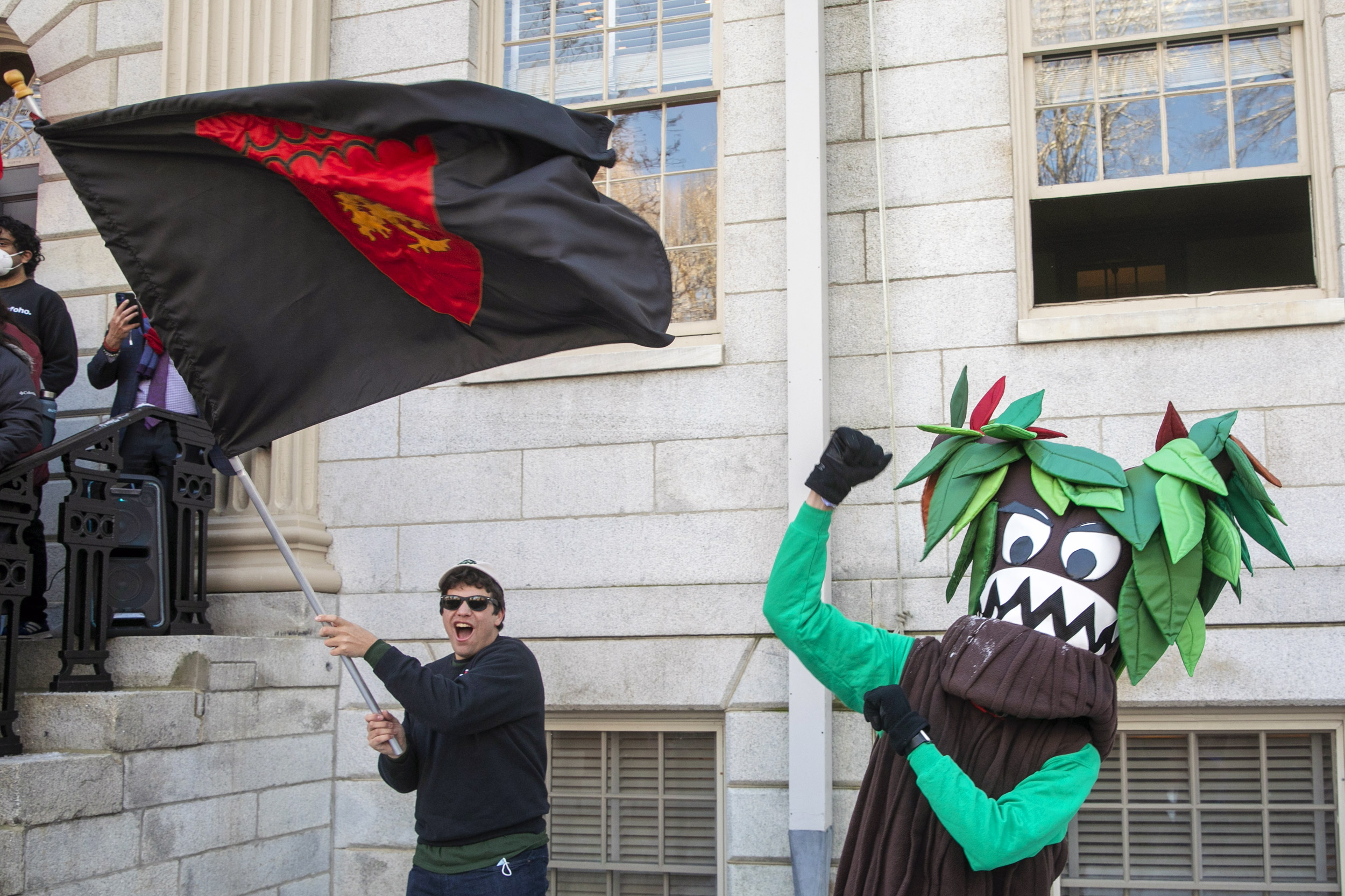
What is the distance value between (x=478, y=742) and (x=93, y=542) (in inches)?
77.0

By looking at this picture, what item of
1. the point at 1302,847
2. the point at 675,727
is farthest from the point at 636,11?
the point at 1302,847

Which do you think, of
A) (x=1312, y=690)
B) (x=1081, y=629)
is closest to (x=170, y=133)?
(x=1081, y=629)

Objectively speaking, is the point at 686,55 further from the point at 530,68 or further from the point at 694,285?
the point at 694,285

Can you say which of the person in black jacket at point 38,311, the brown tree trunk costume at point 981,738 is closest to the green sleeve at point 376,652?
the brown tree trunk costume at point 981,738

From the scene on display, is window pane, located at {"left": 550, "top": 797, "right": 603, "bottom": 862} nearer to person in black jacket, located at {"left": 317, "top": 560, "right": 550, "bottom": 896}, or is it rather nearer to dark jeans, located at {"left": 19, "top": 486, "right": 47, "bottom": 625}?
person in black jacket, located at {"left": 317, "top": 560, "right": 550, "bottom": 896}

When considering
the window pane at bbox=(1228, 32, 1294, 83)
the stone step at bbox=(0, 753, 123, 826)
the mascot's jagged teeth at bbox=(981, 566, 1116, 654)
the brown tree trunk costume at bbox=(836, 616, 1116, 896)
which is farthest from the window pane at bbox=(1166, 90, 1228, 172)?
the stone step at bbox=(0, 753, 123, 826)

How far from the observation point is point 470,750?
13.4 ft

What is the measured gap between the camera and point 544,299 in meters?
3.70

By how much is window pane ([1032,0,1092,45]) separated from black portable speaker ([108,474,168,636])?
4.53 meters

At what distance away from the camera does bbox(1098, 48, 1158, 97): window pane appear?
5.51 m

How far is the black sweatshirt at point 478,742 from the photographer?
3910 mm

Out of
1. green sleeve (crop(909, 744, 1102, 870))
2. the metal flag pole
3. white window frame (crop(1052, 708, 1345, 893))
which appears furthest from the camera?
white window frame (crop(1052, 708, 1345, 893))

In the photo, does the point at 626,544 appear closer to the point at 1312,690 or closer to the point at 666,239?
the point at 666,239

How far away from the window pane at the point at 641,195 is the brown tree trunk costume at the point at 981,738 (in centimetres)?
357
